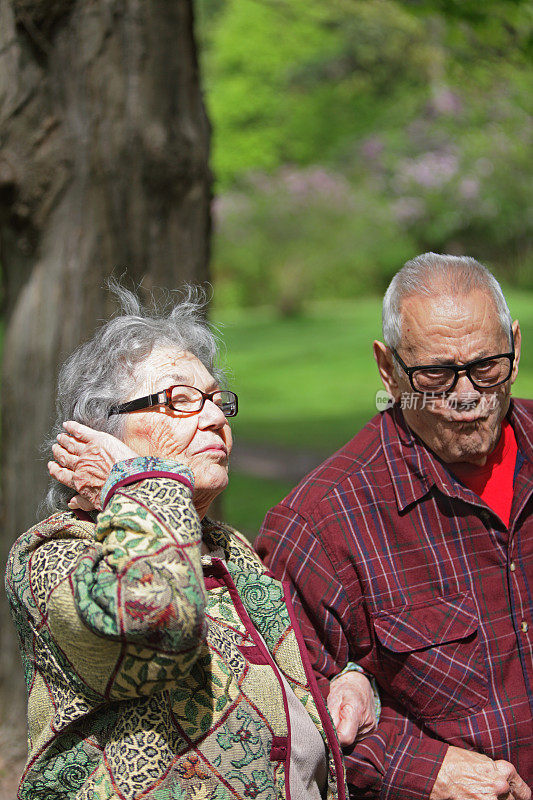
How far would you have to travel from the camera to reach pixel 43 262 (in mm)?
3688

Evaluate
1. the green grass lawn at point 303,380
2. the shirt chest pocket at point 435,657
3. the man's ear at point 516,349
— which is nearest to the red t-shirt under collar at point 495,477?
the man's ear at point 516,349

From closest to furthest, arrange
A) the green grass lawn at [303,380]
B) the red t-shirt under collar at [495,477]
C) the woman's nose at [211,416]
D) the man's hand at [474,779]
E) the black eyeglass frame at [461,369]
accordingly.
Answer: the woman's nose at [211,416] → the man's hand at [474,779] → the black eyeglass frame at [461,369] → the red t-shirt under collar at [495,477] → the green grass lawn at [303,380]

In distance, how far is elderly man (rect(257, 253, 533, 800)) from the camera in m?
2.28

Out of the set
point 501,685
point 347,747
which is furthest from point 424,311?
point 347,747

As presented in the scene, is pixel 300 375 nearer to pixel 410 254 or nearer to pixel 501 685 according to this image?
pixel 410 254

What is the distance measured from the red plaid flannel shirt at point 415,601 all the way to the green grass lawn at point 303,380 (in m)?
3.58

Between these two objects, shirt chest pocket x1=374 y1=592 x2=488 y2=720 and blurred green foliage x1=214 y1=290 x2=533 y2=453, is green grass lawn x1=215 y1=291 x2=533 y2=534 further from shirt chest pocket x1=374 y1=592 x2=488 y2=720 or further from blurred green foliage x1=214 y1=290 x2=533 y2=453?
shirt chest pocket x1=374 y1=592 x2=488 y2=720

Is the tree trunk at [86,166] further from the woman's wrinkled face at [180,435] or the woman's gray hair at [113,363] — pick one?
the woman's wrinkled face at [180,435]

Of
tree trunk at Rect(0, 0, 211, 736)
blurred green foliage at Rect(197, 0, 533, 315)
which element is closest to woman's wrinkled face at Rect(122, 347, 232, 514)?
tree trunk at Rect(0, 0, 211, 736)

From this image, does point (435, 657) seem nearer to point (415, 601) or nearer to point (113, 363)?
point (415, 601)

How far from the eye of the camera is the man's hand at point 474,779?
2.20 m

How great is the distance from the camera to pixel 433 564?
2373 mm

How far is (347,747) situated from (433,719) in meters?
0.25

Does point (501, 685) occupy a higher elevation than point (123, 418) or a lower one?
lower
